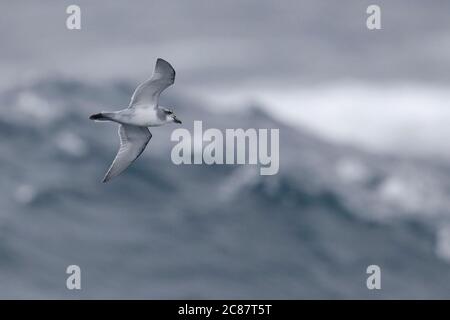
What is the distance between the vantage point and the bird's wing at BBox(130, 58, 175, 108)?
30.9 metres

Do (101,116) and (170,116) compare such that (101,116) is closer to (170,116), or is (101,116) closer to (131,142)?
(170,116)

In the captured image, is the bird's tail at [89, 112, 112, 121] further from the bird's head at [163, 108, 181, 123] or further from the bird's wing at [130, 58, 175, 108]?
the bird's head at [163, 108, 181, 123]

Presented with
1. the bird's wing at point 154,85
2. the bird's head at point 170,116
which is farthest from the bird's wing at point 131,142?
the bird's wing at point 154,85


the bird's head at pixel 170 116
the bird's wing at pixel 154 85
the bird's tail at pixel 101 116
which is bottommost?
the bird's tail at pixel 101 116

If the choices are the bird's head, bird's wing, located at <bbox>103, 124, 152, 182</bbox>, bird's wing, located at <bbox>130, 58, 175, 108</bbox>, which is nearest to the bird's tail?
bird's wing, located at <bbox>130, 58, 175, 108</bbox>

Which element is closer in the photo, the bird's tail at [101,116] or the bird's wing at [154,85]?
the bird's tail at [101,116]

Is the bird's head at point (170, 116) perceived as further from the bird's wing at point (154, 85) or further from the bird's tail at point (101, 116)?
the bird's tail at point (101, 116)

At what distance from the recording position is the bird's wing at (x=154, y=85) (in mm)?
30859

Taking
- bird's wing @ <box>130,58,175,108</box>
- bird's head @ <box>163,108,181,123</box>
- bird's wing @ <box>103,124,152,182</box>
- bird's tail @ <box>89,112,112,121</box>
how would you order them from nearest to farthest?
bird's tail @ <box>89,112,112,121</box>, bird's wing @ <box>130,58,175,108</box>, bird's head @ <box>163,108,181,123</box>, bird's wing @ <box>103,124,152,182</box>

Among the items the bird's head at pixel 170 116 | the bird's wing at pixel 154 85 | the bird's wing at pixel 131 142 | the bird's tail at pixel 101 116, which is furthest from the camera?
the bird's wing at pixel 131 142
